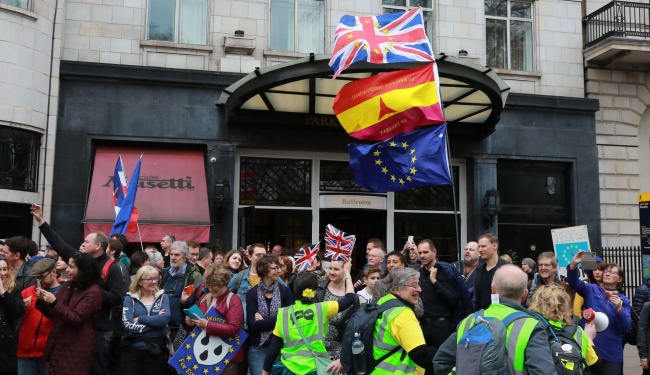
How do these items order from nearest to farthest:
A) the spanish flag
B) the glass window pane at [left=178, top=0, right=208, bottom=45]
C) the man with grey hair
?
the man with grey hair < the spanish flag < the glass window pane at [left=178, top=0, right=208, bottom=45]

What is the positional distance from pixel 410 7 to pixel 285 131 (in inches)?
178

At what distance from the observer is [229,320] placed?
7.24 m

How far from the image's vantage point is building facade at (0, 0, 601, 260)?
1512cm

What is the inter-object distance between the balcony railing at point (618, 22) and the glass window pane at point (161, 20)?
10433mm

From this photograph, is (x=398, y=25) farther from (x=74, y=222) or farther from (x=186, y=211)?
(x=74, y=222)

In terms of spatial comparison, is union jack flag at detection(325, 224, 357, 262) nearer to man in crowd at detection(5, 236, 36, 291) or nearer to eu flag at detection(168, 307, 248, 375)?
eu flag at detection(168, 307, 248, 375)

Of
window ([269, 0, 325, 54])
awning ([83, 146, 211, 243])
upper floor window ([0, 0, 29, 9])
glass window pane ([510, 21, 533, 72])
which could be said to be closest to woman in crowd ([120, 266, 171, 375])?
awning ([83, 146, 211, 243])

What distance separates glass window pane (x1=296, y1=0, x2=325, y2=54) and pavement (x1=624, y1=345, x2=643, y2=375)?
9.30 meters

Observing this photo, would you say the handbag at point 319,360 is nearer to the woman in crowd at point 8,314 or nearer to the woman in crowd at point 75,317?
the woman in crowd at point 75,317

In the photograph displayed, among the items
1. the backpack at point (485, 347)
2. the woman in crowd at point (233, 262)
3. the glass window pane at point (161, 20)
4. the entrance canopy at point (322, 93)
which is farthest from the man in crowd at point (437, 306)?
the glass window pane at point (161, 20)

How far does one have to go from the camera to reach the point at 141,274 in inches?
288

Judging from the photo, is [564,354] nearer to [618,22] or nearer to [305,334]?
[305,334]

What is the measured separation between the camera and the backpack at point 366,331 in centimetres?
542

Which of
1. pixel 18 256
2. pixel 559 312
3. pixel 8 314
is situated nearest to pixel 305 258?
pixel 18 256
